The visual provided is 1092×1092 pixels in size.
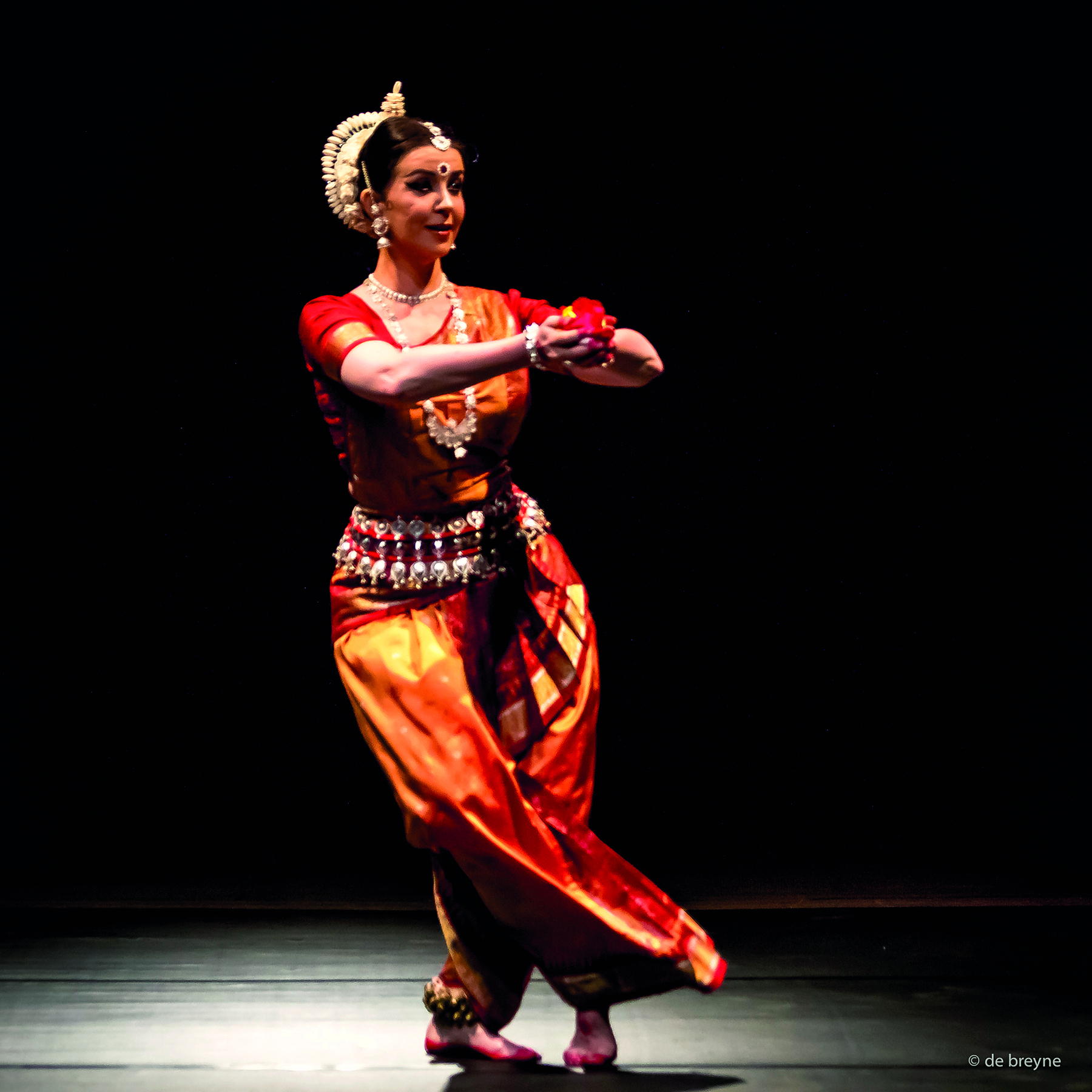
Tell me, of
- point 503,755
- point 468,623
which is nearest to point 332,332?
point 468,623

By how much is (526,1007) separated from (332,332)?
43.0 inches

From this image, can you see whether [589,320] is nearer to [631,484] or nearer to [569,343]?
[569,343]

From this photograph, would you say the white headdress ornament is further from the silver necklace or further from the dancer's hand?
the dancer's hand

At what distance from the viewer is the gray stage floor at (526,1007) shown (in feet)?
7.07

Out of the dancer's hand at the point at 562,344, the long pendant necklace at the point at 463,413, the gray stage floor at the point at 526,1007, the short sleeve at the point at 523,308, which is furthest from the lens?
the short sleeve at the point at 523,308

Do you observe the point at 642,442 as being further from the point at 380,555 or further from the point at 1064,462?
the point at 380,555

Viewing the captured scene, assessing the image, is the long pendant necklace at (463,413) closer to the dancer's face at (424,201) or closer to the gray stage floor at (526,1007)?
the dancer's face at (424,201)

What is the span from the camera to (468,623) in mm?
2322

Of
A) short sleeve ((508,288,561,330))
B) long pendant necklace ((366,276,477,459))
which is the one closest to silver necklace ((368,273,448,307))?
long pendant necklace ((366,276,477,459))

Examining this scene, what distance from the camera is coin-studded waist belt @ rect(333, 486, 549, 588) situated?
230 centimetres

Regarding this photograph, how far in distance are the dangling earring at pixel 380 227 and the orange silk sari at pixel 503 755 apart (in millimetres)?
114

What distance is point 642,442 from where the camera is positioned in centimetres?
359

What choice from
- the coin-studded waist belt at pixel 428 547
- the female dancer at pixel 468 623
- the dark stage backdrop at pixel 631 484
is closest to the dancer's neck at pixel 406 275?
the female dancer at pixel 468 623

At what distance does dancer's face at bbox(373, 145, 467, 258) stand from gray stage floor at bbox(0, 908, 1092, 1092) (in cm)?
113
